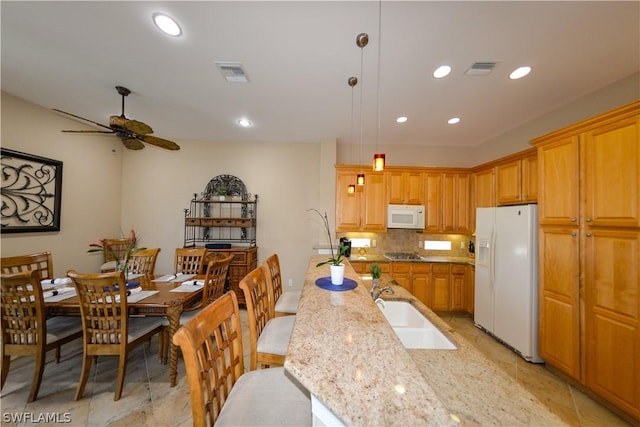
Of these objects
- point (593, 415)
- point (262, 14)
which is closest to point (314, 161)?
point (262, 14)

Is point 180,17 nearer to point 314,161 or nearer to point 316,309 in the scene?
point 316,309

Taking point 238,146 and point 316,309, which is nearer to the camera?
point 316,309

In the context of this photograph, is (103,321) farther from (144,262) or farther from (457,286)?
(457,286)

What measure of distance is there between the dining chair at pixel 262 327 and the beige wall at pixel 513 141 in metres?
3.18

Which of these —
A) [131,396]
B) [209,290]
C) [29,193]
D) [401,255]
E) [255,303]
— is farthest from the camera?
[401,255]

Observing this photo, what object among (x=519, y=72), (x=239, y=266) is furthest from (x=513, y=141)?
(x=239, y=266)

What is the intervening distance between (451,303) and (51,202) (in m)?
5.95

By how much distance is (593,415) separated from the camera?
1891 millimetres

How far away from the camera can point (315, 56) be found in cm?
202

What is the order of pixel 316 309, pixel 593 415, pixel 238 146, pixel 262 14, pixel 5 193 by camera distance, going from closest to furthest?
pixel 316 309, pixel 262 14, pixel 593 415, pixel 5 193, pixel 238 146

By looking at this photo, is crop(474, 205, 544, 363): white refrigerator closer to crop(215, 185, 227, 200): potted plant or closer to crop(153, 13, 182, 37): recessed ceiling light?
crop(153, 13, 182, 37): recessed ceiling light

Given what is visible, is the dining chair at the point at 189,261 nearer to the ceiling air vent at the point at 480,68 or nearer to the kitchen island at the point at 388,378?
the kitchen island at the point at 388,378

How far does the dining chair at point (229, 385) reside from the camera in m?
0.88

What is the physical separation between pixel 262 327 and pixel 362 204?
2.70 m
